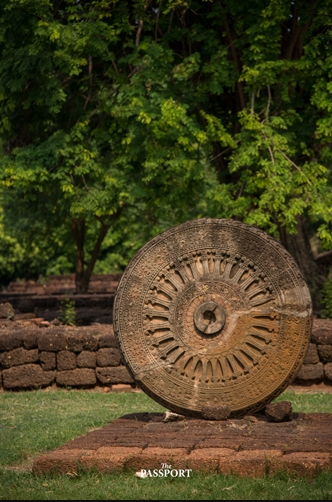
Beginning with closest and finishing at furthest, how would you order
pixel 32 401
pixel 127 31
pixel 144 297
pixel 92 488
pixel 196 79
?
pixel 92 488 → pixel 144 297 → pixel 32 401 → pixel 127 31 → pixel 196 79

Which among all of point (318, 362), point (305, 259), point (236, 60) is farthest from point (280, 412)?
point (305, 259)

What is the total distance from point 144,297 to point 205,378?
97cm

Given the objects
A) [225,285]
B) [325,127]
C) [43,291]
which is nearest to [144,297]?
[225,285]

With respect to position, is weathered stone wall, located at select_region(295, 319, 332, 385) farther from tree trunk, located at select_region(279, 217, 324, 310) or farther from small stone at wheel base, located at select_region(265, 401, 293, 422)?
tree trunk, located at select_region(279, 217, 324, 310)

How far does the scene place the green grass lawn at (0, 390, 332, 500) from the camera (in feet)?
22.8

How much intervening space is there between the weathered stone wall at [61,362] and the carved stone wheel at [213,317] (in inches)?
164

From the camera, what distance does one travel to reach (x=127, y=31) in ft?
55.7

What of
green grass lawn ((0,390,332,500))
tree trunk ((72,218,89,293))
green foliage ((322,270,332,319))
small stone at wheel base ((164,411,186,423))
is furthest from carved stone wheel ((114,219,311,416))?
tree trunk ((72,218,89,293))

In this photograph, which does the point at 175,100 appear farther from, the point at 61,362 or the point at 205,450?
the point at 205,450

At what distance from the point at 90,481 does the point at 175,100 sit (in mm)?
10239

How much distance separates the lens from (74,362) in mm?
13633

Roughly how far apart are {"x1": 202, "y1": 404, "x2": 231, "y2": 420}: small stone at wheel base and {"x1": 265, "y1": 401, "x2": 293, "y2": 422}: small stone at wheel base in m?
0.39

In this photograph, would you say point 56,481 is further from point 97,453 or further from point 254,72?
point 254,72

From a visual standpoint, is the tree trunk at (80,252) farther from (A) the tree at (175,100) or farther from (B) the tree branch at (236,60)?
(B) the tree branch at (236,60)
